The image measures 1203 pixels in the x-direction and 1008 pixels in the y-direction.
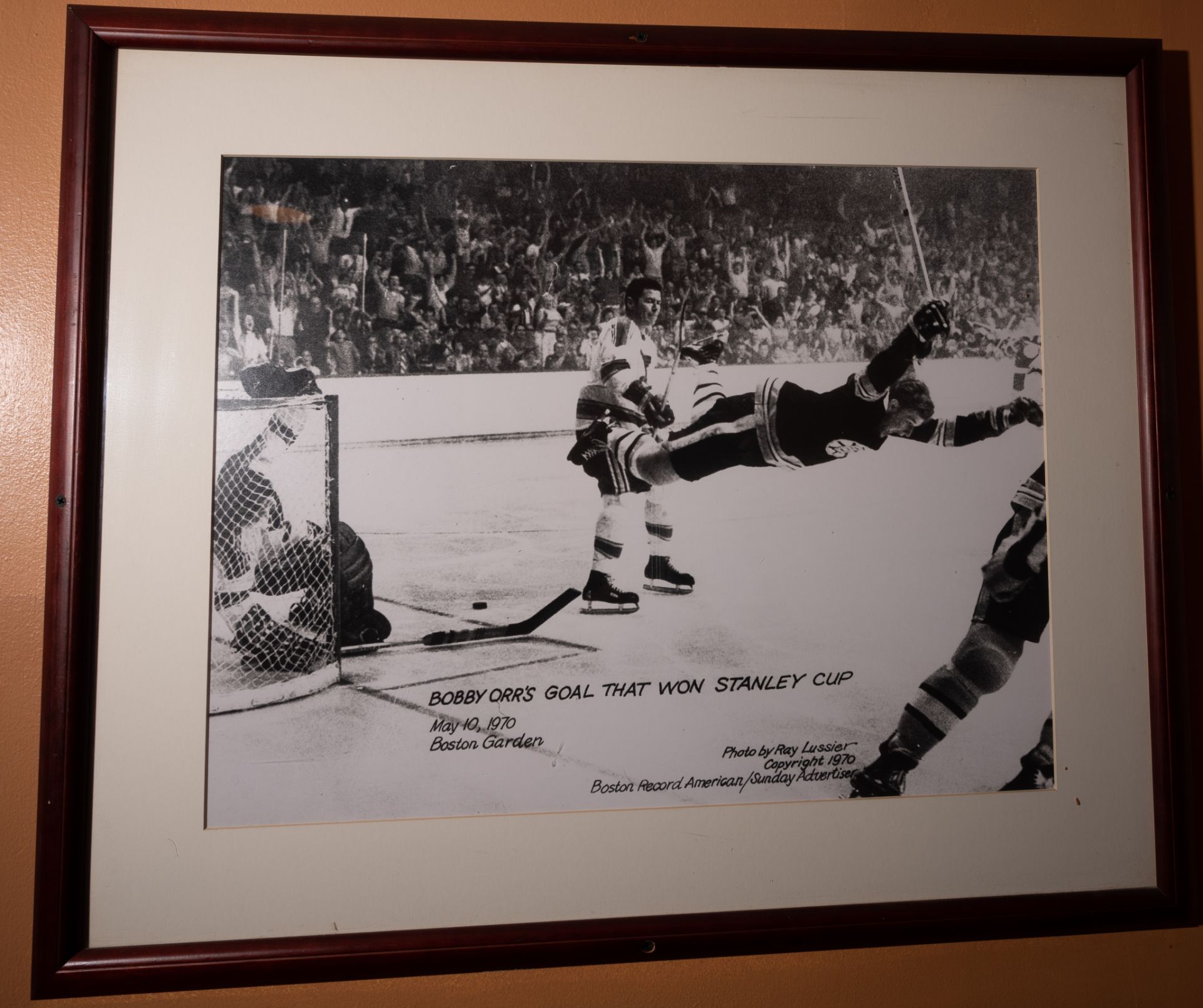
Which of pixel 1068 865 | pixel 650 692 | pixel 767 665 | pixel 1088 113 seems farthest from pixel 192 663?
pixel 1088 113

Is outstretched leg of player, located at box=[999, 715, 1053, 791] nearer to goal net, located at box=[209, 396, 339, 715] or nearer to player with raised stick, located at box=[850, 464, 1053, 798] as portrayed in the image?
player with raised stick, located at box=[850, 464, 1053, 798]

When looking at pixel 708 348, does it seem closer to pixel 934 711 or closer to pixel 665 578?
pixel 665 578

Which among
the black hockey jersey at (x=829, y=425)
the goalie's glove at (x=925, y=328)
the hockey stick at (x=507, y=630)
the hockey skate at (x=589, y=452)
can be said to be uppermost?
the goalie's glove at (x=925, y=328)

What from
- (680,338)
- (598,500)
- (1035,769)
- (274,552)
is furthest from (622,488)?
(1035,769)

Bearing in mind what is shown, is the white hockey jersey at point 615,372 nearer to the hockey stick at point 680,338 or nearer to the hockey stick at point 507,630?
the hockey stick at point 680,338

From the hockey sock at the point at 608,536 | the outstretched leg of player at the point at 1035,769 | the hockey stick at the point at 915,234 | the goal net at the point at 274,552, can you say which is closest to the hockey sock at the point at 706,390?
the hockey sock at the point at 608,536

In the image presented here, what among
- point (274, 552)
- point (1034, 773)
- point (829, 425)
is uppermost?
point (829, 425)
